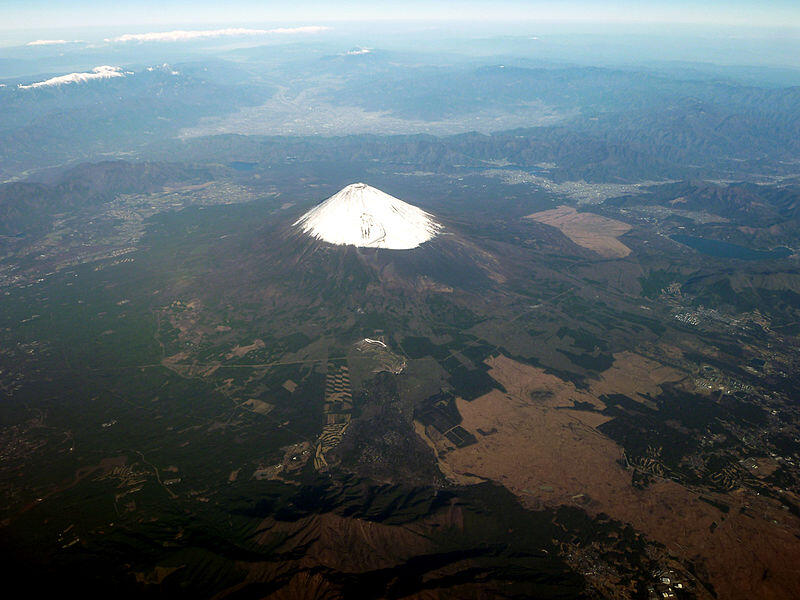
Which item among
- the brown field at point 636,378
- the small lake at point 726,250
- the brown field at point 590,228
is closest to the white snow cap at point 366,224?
the brown field at point 590,228

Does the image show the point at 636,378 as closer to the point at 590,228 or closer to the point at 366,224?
the point at 366,224

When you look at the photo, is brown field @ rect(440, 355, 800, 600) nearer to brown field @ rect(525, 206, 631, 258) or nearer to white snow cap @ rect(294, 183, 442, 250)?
white snow cap @ rect(294, 183, 442, 250)

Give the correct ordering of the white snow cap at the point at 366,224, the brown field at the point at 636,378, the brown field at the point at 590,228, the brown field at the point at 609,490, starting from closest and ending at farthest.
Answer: the brown field at the point at 609,490
the brown field at the point at 636,378
the white snow cap at the point at 366,224
the brown field at the point at 590,228

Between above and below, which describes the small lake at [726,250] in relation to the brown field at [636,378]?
above

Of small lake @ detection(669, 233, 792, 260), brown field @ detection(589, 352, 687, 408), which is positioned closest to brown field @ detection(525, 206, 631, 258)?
small lake @ detection(669, 233, 792, 260)

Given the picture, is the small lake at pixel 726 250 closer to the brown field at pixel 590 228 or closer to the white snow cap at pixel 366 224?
the brown field at pixel 590 228

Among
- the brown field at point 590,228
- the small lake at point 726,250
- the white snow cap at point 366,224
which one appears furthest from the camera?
the small lake at point 726,250
